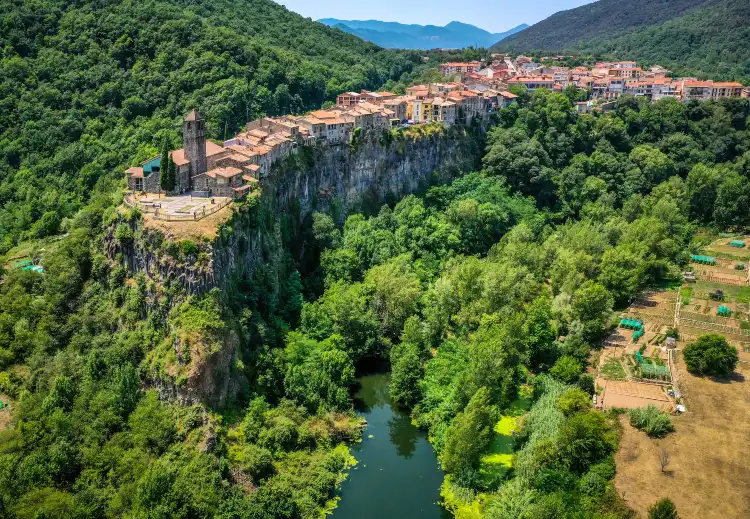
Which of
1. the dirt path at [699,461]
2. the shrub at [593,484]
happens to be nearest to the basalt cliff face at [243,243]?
the shrub at [593,484]

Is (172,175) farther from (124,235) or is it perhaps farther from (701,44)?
(701,44)

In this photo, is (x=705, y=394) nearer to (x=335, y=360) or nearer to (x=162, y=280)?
(x=335, y=360)

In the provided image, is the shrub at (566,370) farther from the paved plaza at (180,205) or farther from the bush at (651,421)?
the paved plaza at (180,205)

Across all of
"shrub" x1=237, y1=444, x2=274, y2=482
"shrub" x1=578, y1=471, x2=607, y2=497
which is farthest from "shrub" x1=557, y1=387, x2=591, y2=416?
"shrub" x1=237, y1=444, x2=274, y2=482

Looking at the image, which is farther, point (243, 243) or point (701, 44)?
point (701, 44)

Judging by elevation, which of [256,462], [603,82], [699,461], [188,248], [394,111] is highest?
[603,82]

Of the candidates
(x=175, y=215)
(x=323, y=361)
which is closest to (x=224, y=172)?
(x=175, y=215)

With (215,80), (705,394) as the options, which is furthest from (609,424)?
(215,80)
